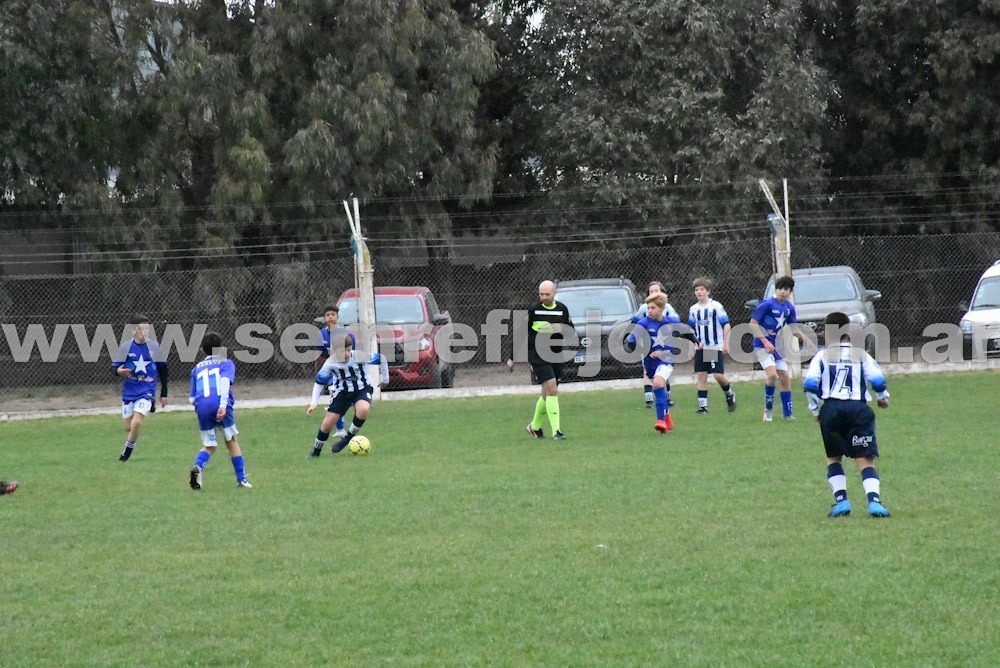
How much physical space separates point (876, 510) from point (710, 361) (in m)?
8.63

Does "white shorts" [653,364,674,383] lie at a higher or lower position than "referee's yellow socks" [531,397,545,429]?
higher

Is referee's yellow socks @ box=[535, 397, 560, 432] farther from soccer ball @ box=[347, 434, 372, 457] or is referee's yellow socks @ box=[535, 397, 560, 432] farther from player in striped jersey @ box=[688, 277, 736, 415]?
player in striped jersey @ box=[688, 277, 736, 415]

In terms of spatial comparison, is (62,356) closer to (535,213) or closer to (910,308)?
(535,213)

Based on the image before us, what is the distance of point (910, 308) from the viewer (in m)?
24.2

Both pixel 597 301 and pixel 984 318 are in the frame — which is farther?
pixel 984 318

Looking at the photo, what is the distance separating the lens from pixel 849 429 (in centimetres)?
961

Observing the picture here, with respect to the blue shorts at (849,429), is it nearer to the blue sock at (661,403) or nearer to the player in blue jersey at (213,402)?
the player in blue jersey at (213,402)

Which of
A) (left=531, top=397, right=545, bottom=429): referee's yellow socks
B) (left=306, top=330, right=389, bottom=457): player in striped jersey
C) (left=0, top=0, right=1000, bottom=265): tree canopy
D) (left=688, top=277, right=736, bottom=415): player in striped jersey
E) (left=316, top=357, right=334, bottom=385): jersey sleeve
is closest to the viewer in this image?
(left=306, top=330, right=389, bottom=457): player in striped jersey

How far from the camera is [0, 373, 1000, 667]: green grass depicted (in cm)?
647

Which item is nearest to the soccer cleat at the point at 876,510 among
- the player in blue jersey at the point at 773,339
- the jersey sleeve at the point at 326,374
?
the jersey sleeve at the point at 326,374

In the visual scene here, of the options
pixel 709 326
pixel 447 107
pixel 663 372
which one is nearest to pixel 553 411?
pixel 663 372

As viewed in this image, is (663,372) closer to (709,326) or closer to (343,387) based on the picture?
(709,326)

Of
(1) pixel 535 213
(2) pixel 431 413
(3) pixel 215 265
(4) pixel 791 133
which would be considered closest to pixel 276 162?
(3) pixel 215 265

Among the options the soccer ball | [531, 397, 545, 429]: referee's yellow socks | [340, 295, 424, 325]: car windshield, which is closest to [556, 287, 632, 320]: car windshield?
[340, 295, 424, 325]: car windshield
